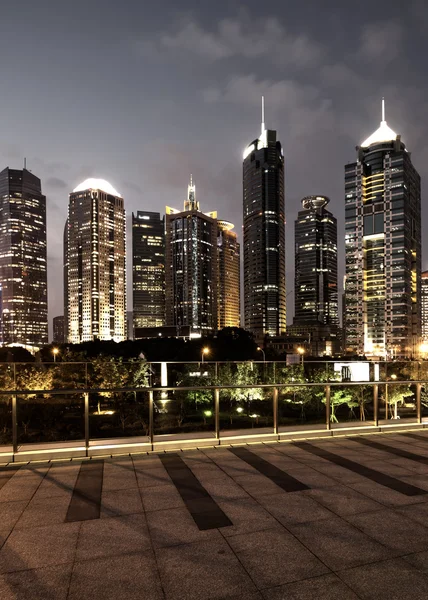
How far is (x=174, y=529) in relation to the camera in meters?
5.23

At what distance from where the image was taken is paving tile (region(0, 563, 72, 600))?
387cm

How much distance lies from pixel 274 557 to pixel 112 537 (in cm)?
191

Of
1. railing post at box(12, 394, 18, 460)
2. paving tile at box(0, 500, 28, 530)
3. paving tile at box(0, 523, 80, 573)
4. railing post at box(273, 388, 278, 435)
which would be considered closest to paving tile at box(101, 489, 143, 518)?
paving tile at box(0, 523, 80, 573)

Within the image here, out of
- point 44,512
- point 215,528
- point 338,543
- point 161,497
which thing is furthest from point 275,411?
point 44,512

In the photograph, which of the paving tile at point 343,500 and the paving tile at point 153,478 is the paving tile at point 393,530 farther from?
the paving tile at point 153,478

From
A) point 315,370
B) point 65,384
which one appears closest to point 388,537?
point 65,384

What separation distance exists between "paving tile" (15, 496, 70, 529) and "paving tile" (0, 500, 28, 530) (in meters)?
0.07

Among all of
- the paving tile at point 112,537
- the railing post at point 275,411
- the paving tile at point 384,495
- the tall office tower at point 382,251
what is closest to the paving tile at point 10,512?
the paving tile at point 112,537

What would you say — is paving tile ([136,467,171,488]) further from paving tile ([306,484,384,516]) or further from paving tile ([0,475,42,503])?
paving tile ([306,484,384,516])

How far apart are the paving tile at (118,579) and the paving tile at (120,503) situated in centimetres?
122

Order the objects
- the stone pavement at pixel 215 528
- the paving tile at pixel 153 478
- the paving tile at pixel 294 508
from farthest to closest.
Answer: the paving tile at pixel 153 478, the paving tile at pixel 294 508, the stone pavement at pixel 215 528

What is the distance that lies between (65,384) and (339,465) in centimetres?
1025

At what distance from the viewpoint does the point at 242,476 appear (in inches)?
290

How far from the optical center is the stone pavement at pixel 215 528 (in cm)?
405
